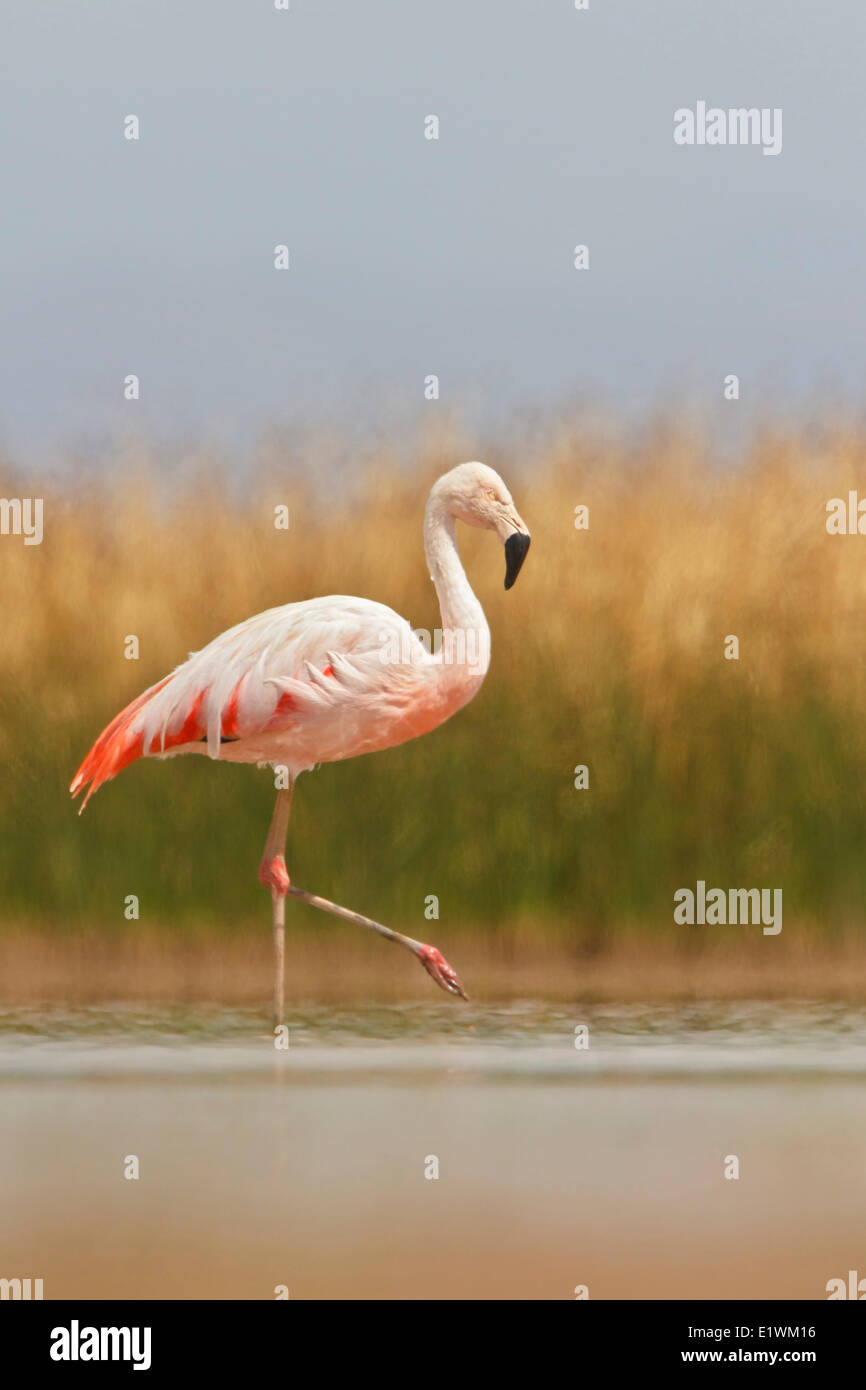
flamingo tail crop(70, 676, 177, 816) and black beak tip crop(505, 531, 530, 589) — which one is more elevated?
black beak tip crop(505, 531, 530, 589)

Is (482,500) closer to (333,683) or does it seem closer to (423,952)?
(333,683)

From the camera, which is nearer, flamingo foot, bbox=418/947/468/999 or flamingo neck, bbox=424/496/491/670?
flamingo foot, bbox=418/947/468/999

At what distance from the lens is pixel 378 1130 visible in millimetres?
5715

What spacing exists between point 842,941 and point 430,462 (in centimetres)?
290

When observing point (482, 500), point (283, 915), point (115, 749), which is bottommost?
point (283, 915)

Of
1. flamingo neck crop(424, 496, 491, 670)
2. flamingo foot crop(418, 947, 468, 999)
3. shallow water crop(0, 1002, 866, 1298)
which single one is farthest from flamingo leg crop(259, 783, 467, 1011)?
flamingo neck crop(424, 496, 491, 670)

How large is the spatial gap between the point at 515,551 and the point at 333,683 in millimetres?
813

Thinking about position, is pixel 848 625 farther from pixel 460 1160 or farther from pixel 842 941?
pixel 460 1160

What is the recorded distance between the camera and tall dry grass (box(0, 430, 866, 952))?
25.5 ft

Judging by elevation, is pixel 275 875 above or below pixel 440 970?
above

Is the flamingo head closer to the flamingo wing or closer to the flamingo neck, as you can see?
the flamingo neck

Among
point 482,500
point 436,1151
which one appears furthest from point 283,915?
point 436,1151

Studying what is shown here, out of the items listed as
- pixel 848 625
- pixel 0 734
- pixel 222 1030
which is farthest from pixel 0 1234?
pixel 848 625

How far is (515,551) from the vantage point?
7.20m
